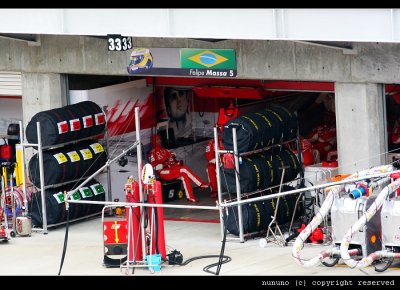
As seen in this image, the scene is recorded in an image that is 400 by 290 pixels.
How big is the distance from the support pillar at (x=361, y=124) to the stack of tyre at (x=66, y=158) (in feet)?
16.8

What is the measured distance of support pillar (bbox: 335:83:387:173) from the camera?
935 inches

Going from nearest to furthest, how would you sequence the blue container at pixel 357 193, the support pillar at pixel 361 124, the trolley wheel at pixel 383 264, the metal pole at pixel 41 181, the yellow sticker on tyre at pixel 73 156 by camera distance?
the trolley wheel at pixel 383 264 < the blue container at pixel 357 193 < the support pillar at pixel 361 124 < the metal pole at pixel 41 181 < the yellow sticker on tyre at pixel 73 156

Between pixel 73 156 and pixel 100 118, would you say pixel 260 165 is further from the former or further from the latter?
pixel 100 118

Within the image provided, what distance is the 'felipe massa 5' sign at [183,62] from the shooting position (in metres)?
25.1

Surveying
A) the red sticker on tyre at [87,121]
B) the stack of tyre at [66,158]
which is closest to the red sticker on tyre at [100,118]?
the stack of tyre at [66,158]

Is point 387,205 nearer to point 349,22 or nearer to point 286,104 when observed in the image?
point 349,22

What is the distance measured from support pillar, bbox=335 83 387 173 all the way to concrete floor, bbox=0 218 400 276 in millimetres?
2140

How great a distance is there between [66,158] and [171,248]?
11.7 feet

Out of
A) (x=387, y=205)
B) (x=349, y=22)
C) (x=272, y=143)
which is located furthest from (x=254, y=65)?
(x=387, y=205)

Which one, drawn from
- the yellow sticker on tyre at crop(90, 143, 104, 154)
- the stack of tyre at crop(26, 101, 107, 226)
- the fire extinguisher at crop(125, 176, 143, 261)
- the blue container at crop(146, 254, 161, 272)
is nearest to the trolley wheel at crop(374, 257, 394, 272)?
the blue container at crop(146, 254, 161, 272)

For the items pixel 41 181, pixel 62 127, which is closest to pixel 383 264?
pixel 41 181

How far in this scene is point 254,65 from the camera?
24781mm

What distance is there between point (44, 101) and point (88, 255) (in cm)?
522

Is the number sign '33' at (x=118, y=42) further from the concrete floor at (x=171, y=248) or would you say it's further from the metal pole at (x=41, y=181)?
the concrete floor at (x=171, y=248)
